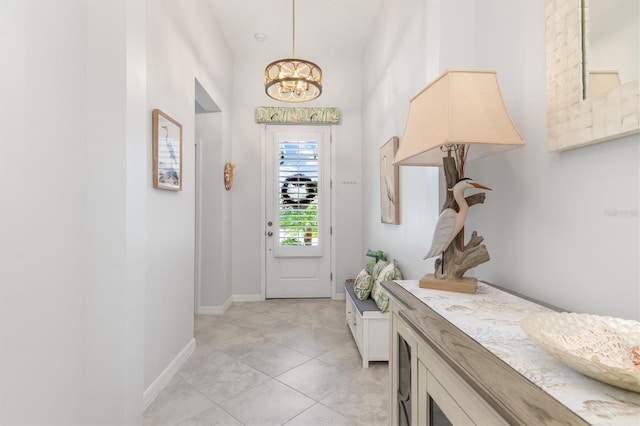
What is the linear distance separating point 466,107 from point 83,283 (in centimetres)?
186

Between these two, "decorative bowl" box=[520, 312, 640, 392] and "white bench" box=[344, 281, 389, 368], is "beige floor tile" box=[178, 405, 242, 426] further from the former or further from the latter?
"decorative bowl" box=[520, 312, 640, 392]

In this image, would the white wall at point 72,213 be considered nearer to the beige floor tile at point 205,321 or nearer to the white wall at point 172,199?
the white wall at point 172,199

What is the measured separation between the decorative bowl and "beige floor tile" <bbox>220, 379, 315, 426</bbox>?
1.57m

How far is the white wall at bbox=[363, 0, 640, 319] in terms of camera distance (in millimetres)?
850

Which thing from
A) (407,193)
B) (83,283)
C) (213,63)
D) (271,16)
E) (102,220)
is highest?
(271,16)

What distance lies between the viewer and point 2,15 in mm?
1099

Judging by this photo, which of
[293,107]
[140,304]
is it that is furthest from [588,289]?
[293,107]

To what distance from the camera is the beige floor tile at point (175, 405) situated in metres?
1.80

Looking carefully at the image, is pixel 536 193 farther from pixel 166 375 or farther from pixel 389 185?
pixel 166 375

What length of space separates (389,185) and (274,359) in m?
1.77

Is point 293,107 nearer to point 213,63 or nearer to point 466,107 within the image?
point 213,63

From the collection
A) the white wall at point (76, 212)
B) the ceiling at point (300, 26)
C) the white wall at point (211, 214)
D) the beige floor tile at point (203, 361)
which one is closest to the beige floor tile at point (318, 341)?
the beige floor tile at point (203, 361)

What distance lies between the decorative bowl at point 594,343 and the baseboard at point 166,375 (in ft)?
6.81

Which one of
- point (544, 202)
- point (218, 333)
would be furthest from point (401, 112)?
point (218, 333)
